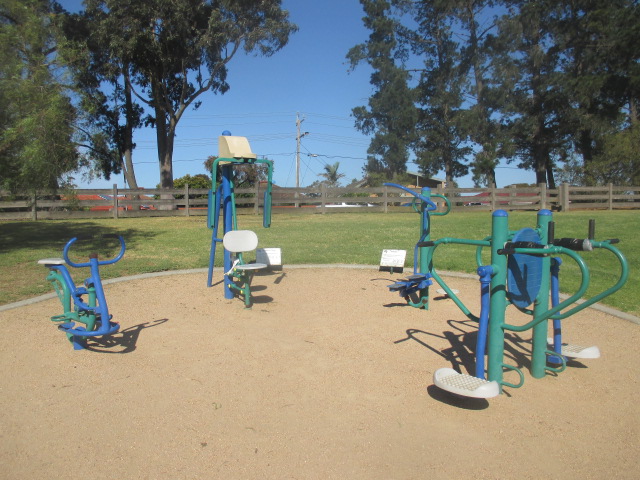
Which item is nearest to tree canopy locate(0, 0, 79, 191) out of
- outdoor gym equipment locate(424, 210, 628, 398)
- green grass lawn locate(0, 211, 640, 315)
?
green grass lawn locate(0, 211, 640, 315)

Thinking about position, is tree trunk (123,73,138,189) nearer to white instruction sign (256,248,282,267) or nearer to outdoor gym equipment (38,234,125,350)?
white instruction sign (256,248,282,267)

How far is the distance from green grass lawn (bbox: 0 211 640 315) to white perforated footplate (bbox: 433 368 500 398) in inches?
145

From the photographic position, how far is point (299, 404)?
3.52m

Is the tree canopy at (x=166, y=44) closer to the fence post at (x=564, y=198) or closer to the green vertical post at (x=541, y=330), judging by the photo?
the fence post at (x=564, y=198)

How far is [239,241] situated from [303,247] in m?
5.05

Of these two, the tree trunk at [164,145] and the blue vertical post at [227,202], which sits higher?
the tree trunk at [164,145]

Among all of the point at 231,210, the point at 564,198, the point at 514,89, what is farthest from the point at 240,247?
the point at 514,89

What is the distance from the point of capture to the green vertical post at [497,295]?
11.1ft

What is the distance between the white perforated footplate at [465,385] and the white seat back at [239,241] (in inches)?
131

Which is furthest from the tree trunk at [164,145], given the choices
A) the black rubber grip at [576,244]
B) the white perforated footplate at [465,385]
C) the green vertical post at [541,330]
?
the black rubber grip at [576,244]

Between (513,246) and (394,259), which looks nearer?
(513,246)

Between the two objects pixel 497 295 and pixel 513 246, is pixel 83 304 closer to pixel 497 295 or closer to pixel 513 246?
pixel 497 295

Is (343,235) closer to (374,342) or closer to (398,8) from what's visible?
(374,342)

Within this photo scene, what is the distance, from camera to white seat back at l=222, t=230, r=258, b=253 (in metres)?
6.20
